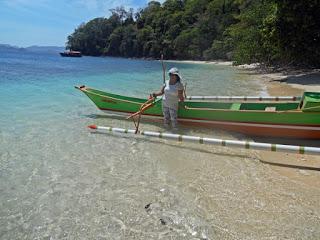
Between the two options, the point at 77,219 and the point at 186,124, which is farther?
the point at 186,124

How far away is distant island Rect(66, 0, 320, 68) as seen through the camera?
805 inches

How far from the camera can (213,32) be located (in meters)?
76.4

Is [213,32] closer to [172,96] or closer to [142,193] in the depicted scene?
[172,96]

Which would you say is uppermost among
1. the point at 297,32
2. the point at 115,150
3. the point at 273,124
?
the point at 297,32

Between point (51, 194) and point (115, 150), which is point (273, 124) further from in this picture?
point (51, 194)

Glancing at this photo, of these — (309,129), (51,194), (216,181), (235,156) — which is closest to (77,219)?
(51,194)

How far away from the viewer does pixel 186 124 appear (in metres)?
8.80

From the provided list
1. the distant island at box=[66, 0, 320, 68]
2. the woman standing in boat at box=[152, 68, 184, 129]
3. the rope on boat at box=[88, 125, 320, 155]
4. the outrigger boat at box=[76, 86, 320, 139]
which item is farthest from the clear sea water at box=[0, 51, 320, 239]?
the distant island at box=[66, 0, 320, 68]

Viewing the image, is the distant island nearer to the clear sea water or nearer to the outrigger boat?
the outrigger boat

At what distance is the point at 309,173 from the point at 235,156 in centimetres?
144

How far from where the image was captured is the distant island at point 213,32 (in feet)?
67.1

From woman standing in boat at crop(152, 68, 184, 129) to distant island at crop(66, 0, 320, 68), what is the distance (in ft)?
45.1

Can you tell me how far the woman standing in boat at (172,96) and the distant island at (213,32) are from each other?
45.1ft

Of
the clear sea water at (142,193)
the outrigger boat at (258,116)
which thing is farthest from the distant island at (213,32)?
the clear sea water at (142,193)
